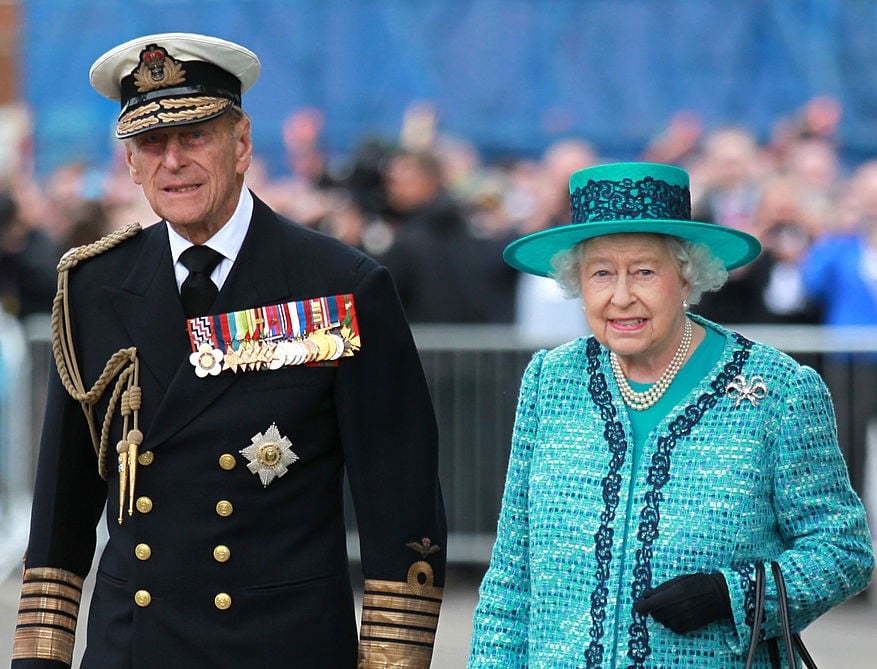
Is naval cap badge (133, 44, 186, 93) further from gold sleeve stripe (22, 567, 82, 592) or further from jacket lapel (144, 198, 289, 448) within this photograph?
gold sleeve stripe (22, 567, 82, 592)

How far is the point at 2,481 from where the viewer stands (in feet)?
32.1

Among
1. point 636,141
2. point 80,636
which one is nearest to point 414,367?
point 80,636

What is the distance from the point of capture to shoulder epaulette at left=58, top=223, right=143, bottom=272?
4.18 m

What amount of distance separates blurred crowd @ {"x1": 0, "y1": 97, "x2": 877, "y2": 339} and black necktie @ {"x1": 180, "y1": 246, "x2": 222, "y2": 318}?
5301 millimetres

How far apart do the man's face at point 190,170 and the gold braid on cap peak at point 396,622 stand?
89 centimetres

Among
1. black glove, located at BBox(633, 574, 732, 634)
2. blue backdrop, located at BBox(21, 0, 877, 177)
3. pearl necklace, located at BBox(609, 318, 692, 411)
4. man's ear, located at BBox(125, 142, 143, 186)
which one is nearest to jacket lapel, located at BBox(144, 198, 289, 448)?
man's ear, located at BBox(125, 142, 143, 186)

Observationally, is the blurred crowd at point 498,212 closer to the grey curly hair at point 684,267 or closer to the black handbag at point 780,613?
the grey curly hair at point 684,267

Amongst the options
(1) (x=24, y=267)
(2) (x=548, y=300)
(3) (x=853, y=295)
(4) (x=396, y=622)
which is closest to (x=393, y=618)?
(4) (x=396, y=622)

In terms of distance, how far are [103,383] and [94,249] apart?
372 millimetres

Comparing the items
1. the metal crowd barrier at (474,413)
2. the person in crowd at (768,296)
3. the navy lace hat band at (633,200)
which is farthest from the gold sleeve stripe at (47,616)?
the person in crowd at (768,296)

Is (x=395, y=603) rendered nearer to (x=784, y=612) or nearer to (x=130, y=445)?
(x=130, y=445)

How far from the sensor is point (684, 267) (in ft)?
12.8

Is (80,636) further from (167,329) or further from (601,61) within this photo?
(601,61)

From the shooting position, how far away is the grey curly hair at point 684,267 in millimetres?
3895
